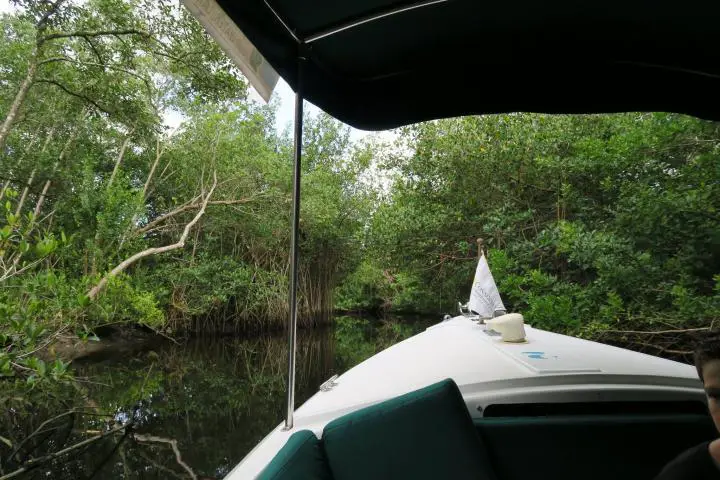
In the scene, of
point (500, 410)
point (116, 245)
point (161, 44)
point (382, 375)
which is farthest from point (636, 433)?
point (116, 245)

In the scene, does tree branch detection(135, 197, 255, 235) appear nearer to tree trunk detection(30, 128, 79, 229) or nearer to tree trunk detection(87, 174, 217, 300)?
tree trunk detection(87, 174, 217, 300)

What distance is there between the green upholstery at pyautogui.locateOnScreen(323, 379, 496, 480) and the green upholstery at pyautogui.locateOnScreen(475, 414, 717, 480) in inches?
4.8

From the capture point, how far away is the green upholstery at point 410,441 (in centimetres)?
97

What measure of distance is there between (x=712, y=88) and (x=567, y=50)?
61 centimetres

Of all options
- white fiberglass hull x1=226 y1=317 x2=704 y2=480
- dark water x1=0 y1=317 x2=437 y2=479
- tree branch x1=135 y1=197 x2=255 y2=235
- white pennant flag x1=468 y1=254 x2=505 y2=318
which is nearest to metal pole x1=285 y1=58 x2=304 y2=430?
white fiberglass hull x1=226 y1=317 x2=704 y2=480

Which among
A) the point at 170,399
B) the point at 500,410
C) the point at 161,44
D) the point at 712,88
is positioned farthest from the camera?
the point at 161,44

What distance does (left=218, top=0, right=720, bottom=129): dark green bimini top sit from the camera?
1343 millimetres

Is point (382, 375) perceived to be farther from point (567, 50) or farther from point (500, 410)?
point (567, 50)

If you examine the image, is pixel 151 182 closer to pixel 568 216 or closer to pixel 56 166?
pixel 56 166

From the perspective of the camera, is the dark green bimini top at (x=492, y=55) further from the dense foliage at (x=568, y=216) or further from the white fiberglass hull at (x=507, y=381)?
the dense foliage at (x=568, y=216)

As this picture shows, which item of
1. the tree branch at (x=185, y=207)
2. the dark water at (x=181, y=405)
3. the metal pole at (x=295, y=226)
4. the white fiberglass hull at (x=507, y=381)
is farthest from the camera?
the tree branch at (x=185, y=207)

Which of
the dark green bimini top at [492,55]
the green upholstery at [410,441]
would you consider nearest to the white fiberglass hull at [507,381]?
the green upholstery at [410,441]

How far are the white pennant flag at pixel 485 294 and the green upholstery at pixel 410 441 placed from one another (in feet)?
7.36

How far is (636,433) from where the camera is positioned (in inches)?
47.6
